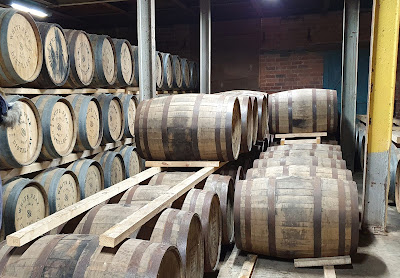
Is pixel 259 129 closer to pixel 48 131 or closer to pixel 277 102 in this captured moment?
pixel 277 102

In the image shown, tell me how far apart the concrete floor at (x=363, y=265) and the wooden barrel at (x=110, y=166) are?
237 centimetres

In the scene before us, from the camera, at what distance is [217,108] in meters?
4.12

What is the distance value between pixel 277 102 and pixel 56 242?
505 centimetres

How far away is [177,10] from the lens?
10.5 metres

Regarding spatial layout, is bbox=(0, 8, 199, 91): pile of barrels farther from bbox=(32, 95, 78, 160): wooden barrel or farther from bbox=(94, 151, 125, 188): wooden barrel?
bbox=(94, 151, 125, 188): wooden barrel

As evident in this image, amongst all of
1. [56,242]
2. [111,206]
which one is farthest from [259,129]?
[56,242]

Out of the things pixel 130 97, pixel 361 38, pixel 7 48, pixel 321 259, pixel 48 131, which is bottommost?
pixel 321 259

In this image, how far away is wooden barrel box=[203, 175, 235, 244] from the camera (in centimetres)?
383

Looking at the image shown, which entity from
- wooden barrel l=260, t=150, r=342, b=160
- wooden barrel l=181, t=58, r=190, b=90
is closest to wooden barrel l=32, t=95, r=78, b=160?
wooden barrel l=260, t=150, r=342, b=160

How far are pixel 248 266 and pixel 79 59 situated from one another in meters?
3.44

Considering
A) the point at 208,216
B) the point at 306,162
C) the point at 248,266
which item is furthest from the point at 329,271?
the point at 306,162

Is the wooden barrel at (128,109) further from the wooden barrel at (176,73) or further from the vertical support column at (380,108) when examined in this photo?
the vertical support column at (380,108)

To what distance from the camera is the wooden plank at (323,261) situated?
11.4ft

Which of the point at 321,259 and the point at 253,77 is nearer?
the point at 321,259
